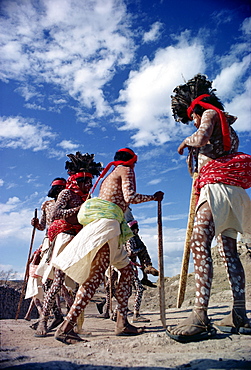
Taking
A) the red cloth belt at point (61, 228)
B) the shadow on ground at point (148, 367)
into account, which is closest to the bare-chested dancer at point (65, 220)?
the red cloth belt at point (61, 228)

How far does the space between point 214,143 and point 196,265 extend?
127 cm

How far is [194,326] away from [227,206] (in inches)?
44.2

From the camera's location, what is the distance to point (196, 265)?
115 inches

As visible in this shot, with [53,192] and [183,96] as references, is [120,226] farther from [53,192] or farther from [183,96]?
[53,192]

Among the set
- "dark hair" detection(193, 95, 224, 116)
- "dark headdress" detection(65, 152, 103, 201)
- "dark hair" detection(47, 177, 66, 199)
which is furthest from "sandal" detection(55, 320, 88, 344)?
"dark hair" detection(47, 177, 66, 199)

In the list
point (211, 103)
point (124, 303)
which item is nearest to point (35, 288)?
point (124, 303)

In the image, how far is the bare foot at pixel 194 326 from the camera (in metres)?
2.65

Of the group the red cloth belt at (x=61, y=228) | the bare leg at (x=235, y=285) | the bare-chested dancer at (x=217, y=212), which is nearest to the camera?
the bare-chested dancer at (x=217, y=212)

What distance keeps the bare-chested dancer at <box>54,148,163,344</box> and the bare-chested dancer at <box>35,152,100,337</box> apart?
3.39 ft

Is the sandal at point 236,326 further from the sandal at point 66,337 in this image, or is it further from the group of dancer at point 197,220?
the sandal at point 66,337

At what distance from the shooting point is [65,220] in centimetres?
497

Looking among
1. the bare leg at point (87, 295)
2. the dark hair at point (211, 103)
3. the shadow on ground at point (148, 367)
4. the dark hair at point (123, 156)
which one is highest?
the dark hair at point (211, 103)

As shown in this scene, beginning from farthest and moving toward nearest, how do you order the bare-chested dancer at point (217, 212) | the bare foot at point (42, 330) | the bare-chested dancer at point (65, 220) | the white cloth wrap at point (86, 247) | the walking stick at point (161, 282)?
the bare-chested dancer at point (65, 220)
the bare foot at point (42, 330)
the walking stick at point (161, 282)
the white cloth wrap at point (86, 247)
the bare-chested dancer at point (217, 212)

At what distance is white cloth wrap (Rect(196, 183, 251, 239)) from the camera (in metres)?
2.97
